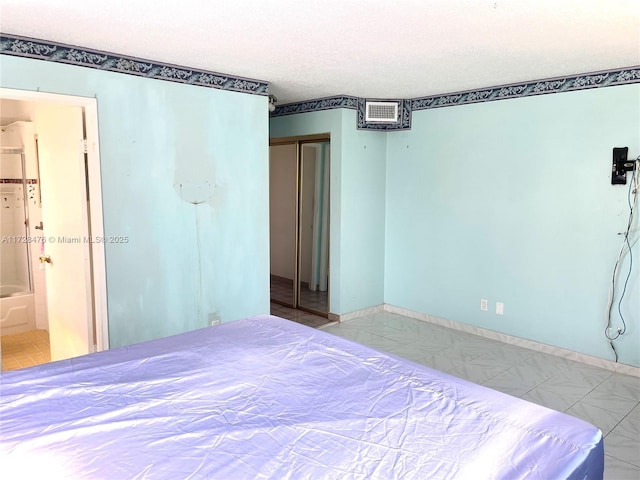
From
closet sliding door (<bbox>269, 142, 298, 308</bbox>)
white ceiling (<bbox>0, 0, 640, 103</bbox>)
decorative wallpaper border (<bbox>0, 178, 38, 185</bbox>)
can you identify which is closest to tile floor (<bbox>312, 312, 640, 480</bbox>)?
closet sliding door (<bbox>269, 142, 298, 308</bbox>)

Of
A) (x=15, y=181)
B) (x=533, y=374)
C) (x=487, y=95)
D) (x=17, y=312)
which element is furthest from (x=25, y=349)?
(x=487, y=95)

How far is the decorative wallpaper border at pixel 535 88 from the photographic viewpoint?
352 centimetres

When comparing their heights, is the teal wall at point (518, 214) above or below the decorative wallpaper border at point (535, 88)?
below

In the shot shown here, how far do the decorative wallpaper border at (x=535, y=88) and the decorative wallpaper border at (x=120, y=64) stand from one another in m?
1.74

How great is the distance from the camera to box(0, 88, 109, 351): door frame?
309cm

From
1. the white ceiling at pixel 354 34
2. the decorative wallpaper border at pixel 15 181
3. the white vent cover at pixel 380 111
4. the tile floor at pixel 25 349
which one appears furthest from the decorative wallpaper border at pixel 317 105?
the tile floor at pixel 25 349

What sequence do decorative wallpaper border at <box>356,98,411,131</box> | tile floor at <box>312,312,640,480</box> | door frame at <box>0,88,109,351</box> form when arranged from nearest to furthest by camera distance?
tile floor at <box>312,312,640,480</box> < door frame at <box>0,88,109,351</box> < decorative wallpaper border at <box>356,98,411,131</box>

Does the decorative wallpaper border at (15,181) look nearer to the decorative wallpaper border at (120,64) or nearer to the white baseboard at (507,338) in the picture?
the decorative wallpaper border at (120,64)

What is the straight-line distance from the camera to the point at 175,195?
11.6ft

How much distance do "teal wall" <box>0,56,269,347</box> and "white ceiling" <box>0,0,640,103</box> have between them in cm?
25

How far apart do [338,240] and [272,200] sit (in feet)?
A: 6.77

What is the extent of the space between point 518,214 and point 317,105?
225 centimetres

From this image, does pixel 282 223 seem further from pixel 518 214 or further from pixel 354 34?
pixel 354 34

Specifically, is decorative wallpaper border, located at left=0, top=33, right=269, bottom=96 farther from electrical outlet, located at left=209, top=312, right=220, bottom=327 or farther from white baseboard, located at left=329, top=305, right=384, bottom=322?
white baseboard, located at left=329, top=305, right=384, bottom=322
